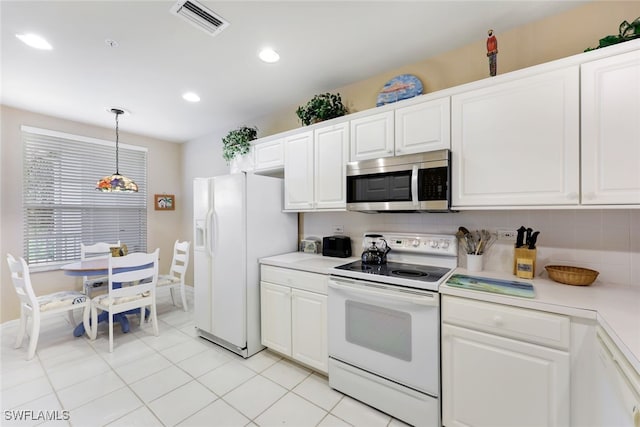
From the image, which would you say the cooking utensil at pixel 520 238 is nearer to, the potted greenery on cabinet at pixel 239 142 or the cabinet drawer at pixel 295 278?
the cabinet drawer at pixel 295 278

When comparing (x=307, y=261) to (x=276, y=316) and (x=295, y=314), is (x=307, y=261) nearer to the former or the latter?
(x=295, y=314)

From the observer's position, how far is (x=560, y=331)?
50.0 inches

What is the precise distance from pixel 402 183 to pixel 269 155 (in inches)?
61.9

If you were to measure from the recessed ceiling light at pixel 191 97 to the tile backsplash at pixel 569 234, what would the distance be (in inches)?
106

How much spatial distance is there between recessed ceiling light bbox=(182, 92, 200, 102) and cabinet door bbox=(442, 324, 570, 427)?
324cm

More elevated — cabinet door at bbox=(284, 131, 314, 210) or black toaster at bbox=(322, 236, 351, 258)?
cabinet door at bbox=(284, 131, 314, 210)

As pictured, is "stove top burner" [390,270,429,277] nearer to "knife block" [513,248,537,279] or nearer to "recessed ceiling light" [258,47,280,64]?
"knife block" [513,248,537,279]

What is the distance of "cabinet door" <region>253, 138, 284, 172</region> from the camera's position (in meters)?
2.80

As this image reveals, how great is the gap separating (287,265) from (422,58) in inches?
85.1

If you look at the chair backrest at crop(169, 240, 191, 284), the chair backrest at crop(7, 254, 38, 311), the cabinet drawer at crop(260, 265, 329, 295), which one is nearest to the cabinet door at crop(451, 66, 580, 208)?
the cabinet drawer at crop(260, 265, 329, 295)

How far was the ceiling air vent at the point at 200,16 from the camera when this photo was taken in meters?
1.63

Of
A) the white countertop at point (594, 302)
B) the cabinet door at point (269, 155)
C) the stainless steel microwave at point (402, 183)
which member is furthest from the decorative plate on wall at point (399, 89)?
the white countertop at point (594, 302)

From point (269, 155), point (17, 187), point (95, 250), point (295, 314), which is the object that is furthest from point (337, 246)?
point (17, 187)

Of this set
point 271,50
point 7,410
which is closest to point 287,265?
point 271,50
